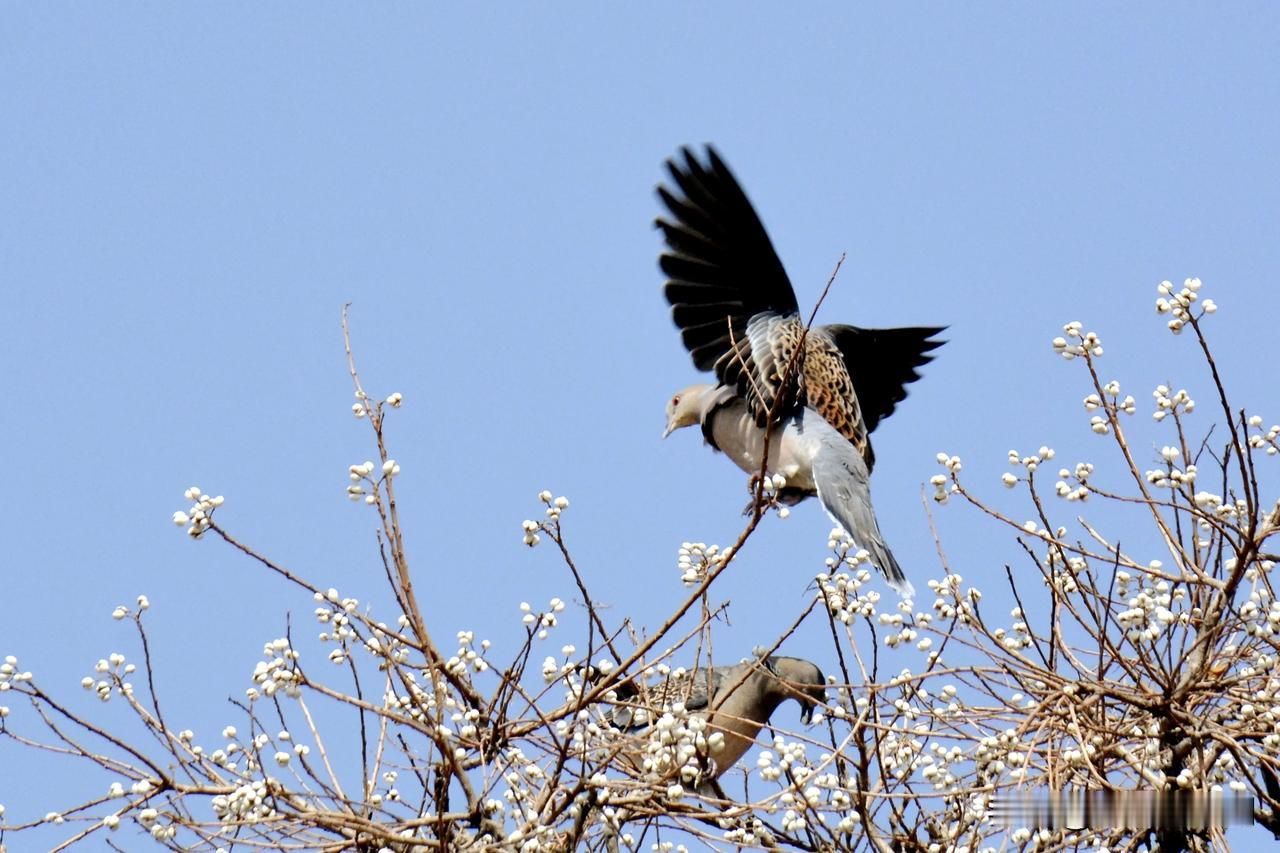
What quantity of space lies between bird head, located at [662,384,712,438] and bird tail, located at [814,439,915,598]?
1.07 m

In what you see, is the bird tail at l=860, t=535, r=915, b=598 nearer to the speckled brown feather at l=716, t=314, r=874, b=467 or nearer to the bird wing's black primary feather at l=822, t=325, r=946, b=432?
the speckled brown feather at l=716, t=314, r=874, b=467

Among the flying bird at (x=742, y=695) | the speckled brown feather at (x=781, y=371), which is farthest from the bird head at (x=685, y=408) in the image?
the flying bird at (x=742, y=695)

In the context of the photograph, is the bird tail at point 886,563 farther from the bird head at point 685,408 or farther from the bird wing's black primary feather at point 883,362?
the bird wing's black primary feather at point 883,362

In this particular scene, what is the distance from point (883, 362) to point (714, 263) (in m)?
1.41

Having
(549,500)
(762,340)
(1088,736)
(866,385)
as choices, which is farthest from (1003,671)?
(866,385)

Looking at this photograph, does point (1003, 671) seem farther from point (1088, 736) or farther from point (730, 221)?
point (730, 221)

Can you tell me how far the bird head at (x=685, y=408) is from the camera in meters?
8.07

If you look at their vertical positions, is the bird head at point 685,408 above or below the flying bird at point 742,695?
above

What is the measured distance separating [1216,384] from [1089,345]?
0.88 meters

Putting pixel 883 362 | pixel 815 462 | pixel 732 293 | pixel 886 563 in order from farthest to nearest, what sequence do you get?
pixel 883 362 < pixel 732 293 < pixel 815 462 < pixel 886 563

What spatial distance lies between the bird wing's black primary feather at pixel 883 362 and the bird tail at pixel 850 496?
146 centimetres

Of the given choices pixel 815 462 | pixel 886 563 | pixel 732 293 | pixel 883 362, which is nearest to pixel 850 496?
pixel 815 462

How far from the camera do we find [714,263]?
7660 millimetres

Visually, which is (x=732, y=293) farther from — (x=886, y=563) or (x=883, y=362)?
(x=886, y=563)
